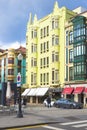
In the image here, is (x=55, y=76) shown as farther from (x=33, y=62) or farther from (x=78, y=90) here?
(x=33, y=62)

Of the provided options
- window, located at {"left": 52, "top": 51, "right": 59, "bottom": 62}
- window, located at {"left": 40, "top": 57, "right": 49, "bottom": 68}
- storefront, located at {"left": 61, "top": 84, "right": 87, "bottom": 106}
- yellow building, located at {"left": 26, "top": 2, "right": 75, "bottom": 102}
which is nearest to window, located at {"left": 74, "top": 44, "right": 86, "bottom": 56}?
yellow building, located at {"left": 26, "top": 2, "right": 75, "bottom": 102}

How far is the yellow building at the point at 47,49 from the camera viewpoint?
61.1 meters

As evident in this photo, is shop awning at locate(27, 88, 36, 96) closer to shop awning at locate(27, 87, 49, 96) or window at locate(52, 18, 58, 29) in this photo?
shop awning at locate(27, 87, 49, 96)

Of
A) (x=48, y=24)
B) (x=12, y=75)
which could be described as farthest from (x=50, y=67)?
(x=12, y=75)

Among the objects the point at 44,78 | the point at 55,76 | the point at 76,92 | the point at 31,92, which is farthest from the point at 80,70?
the point at 31,92

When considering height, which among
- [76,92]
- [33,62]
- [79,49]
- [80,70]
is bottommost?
[76,92]

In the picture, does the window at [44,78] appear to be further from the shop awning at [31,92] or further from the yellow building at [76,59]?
the yellow building at [76,59]

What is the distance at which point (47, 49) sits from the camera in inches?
2549

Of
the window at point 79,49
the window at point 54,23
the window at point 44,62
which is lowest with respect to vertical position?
the window at point 44,62

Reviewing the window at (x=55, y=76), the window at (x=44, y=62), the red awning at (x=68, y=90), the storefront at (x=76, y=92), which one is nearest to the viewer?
the storefront at (x=76, y=92)

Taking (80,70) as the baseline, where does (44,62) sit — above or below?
above

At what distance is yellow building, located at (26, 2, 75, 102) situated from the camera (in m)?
61.1

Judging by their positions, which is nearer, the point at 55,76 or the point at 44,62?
the point at 55,76

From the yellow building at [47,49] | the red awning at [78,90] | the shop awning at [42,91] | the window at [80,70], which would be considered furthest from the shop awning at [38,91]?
the red awning at [78,90]
